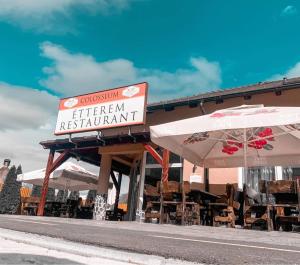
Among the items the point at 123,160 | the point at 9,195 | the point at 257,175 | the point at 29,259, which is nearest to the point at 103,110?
the point at 123,160

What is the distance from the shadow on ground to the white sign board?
9427 mm

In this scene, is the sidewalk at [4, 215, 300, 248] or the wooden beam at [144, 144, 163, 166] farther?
the wooden beam at [144, 144, 163, 166]

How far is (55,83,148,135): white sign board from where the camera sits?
12.5 metres

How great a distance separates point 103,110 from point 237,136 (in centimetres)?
729

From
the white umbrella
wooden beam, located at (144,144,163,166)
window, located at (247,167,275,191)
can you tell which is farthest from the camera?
the white umbrella

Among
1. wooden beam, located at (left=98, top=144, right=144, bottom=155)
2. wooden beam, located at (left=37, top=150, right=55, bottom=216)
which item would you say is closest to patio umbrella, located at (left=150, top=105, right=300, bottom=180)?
wooden beam, located at (left=98, top=144, right=144, bottom=155)

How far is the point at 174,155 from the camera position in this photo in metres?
12.3

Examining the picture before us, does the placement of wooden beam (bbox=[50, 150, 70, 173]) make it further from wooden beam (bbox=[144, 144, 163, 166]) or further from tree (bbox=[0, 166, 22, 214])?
tree (bbox=[0, 166, 22, 214])

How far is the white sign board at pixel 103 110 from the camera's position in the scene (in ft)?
40.9

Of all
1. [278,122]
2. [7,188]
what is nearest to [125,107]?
[278,122]

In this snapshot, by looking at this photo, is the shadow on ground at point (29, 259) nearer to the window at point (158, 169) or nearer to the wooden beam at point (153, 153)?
the wooden beam at point (153, 153)

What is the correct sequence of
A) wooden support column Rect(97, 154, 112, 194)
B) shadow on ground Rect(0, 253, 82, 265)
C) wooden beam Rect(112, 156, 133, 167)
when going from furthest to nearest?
wooden beam Rect(112, 156, 133, 167) < wooden support column Rect(97, 154, 112, 194) < shadow on ground Rect(0, 253, 82, 265)

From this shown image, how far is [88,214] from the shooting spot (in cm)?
1523

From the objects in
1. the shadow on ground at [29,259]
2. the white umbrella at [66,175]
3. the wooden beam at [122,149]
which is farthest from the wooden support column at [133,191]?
the shadow on ground at [29,259]
